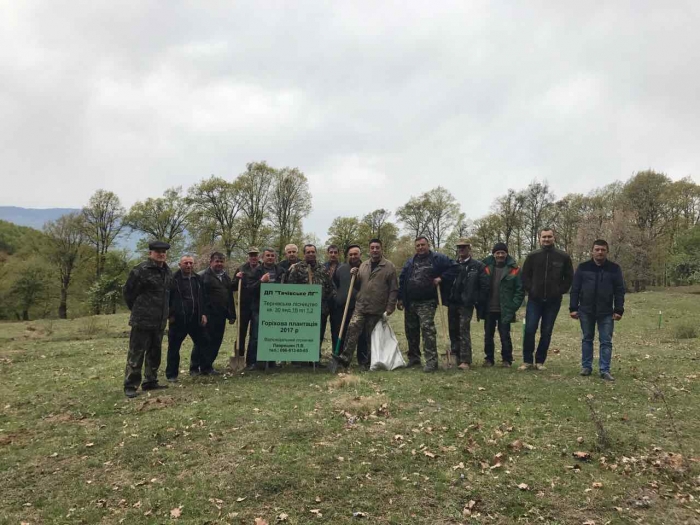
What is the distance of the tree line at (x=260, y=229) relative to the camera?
41000 mm

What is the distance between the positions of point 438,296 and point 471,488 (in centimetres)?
476

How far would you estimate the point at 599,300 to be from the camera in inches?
314

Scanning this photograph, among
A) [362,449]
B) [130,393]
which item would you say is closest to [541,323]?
[362,449]

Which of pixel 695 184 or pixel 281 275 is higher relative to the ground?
pixel 695 184

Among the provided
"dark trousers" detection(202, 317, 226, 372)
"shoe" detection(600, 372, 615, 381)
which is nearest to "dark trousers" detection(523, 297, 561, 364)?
"shoe" detection(600, 372, 615, 381)

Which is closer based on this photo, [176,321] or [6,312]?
[176,321]

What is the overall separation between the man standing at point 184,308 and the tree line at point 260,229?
31.3 metres

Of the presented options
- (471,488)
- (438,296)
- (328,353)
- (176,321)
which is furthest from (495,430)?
(328,353)

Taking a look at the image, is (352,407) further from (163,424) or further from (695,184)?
(695,184)

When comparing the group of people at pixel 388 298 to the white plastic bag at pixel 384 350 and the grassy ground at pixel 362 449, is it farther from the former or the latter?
the grassy ground at pixel 362 449

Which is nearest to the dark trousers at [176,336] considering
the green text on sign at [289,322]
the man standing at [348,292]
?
the green text on sign at [289,322]

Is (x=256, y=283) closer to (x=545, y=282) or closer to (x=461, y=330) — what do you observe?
(x=461, y=330)

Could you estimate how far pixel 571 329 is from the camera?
707 inches

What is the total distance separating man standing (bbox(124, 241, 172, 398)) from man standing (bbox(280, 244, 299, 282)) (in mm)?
2444
